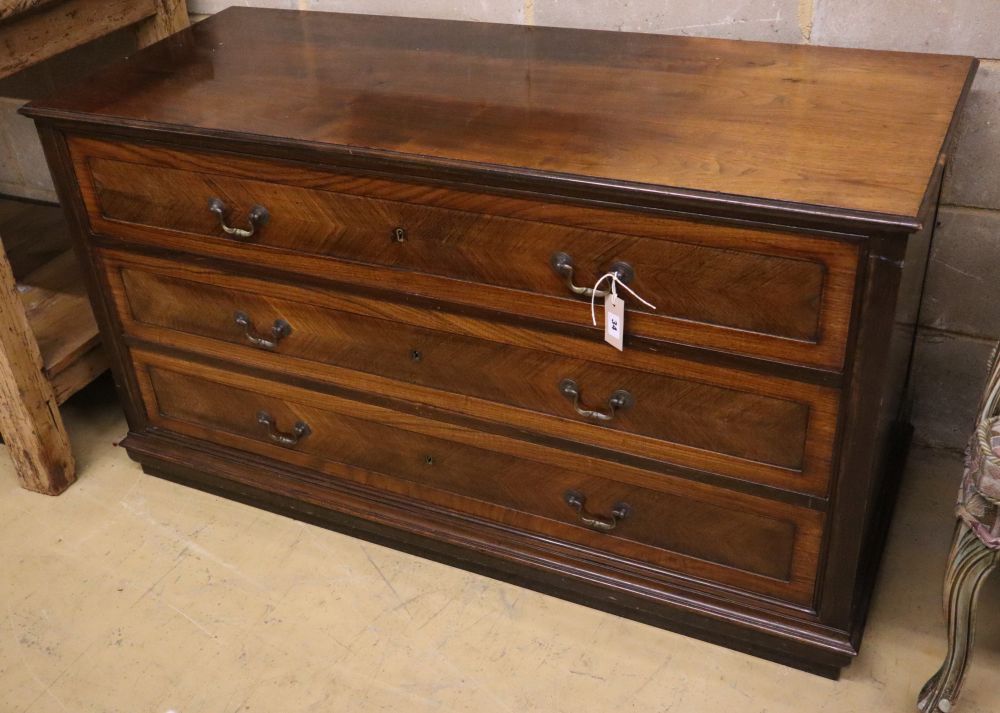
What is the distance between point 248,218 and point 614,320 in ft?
1.97

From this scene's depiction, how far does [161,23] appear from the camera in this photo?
2074mm

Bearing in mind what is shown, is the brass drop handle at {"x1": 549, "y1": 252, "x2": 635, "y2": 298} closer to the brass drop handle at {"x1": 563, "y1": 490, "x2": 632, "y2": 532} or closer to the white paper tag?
the white paper tag

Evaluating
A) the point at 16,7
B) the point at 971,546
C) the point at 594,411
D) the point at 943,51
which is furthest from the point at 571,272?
the point at 16,7

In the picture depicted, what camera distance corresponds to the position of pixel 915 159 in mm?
1292

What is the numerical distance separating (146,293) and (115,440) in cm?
48

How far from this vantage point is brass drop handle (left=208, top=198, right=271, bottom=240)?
158 centimetres

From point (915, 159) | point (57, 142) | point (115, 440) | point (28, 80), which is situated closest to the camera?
point (915, 159)

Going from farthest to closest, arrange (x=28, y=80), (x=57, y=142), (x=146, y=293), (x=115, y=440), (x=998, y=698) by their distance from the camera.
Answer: (x=28, y=80) → (x=115, y=440) → (x=146, y=293) → (x=57, y=142) → (x=998, y=698)

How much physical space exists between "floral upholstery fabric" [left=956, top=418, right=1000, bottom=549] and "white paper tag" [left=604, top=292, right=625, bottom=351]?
0.47 metres

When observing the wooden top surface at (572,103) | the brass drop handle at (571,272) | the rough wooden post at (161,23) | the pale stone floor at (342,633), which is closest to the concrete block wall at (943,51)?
the wooden top surface at (572,103)

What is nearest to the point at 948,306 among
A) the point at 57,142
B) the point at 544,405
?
the point at 544,405

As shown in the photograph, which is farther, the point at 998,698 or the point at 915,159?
the point at 998,698

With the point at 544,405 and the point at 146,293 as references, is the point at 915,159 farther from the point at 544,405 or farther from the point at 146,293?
the point at 146,293

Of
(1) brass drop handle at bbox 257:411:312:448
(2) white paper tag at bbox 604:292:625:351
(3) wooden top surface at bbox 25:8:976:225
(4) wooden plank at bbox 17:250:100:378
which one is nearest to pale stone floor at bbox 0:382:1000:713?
(1) brass drop handle at bbox 257:411:312:448
